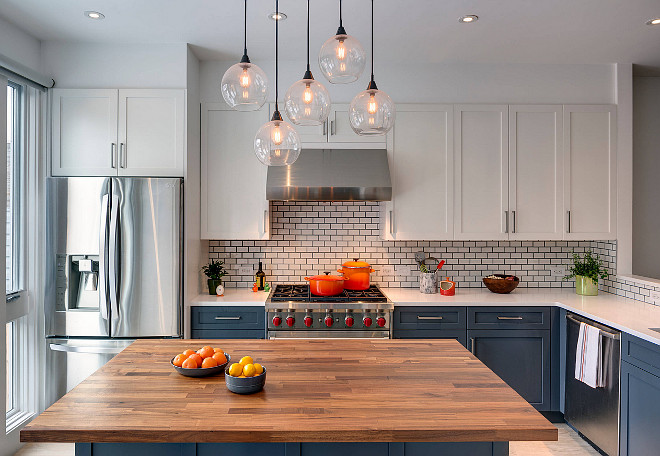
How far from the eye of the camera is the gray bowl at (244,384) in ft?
6.26

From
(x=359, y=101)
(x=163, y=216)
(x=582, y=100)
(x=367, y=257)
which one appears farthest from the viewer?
(x=367, y=257)

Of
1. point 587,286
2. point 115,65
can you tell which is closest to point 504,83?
point 587,286

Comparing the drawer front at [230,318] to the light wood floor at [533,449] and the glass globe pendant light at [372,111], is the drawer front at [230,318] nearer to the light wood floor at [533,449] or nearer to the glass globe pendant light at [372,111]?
the light wood floor at [533,449]

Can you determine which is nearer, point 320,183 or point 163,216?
point 163,216

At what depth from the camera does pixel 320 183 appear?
385 cm

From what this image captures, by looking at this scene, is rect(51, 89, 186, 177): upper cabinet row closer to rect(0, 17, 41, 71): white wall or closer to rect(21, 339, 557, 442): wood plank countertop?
rect(0, 17, 41, 71): white wall

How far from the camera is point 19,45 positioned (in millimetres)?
3387

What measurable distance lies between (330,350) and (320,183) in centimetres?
162

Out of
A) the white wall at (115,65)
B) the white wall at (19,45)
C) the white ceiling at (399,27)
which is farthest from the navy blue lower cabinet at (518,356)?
the white wall at (19,45)

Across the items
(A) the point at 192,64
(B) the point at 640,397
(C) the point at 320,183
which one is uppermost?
(A) the point at 192,64

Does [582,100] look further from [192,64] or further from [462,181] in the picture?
[192,64]

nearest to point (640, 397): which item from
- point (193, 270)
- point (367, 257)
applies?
point (367, 257)

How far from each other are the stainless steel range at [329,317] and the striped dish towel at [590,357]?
4.32 ft

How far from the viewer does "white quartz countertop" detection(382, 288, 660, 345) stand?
3.14 metres
